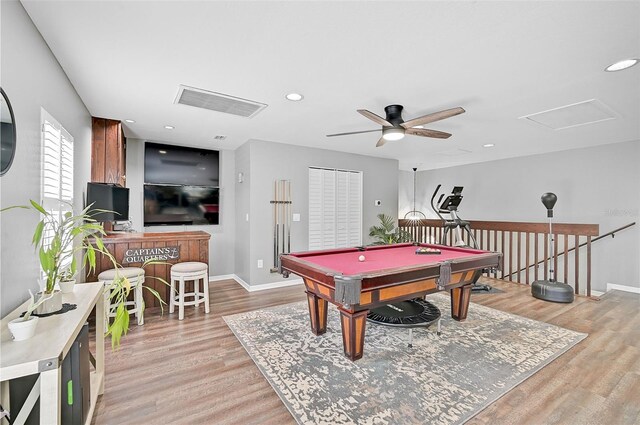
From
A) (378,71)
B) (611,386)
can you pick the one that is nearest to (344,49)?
(378,71)

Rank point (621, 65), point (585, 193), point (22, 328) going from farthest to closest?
point (585, 193), point (621, 65), point (22, 328)

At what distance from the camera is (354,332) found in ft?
7.79

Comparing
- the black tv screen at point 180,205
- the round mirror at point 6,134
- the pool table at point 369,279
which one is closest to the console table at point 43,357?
the round mirror at point 6,134

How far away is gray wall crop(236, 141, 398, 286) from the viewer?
463cm

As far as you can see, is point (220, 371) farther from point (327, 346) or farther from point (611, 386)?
point (611, 386)

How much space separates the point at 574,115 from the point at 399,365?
11.7ft

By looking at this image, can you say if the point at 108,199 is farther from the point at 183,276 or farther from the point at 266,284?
the point at 266,284

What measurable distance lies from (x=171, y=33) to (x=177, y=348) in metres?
2.60

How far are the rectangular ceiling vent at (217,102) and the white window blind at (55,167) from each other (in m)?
1.02

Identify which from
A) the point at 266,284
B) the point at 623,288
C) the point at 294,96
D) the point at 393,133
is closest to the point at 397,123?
the point at 393,133

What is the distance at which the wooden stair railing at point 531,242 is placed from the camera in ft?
14.7

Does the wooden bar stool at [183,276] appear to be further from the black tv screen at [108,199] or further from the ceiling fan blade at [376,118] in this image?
the ceiling fan blade at [376,118]

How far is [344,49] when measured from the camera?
2043mm

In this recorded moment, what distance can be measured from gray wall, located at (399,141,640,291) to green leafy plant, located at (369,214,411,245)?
7.90 feet
